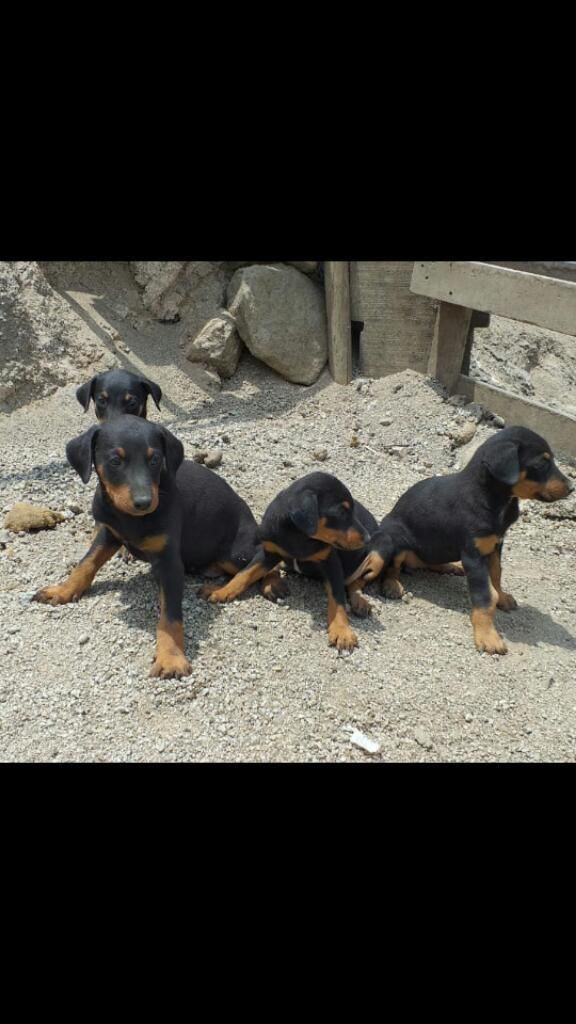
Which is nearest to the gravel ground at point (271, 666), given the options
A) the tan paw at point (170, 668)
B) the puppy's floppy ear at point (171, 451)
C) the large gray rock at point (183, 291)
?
the tan paw at point (170, 668)

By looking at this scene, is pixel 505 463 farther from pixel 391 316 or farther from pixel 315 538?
pixel 391 316

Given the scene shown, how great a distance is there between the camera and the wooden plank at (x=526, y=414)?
8.56 meters

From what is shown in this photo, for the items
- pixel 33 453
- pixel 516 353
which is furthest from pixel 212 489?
pixel 516 353

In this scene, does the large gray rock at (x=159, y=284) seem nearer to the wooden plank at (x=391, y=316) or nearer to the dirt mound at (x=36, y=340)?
the dirt mound at (x=36, y=340)

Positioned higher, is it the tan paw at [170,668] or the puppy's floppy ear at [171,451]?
the puppy's floppy ear at [171,451]

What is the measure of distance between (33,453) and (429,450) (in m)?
4.35

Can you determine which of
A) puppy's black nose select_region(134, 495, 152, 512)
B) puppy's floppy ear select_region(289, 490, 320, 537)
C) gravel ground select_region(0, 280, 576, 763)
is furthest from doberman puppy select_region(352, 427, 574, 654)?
puppy's black nose select_region(134, 495, 152, 512)

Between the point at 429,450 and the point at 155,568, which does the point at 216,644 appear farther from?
the point at 429,450

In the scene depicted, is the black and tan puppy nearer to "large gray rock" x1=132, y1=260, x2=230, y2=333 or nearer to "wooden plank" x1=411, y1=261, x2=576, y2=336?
"large gray rock" x1=132, y1=260, x2=230, y2=333

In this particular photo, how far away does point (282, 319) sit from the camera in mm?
10406

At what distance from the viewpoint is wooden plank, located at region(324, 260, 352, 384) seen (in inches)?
401

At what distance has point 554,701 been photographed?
209 inches

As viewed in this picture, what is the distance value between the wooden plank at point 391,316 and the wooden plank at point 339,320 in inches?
6.8

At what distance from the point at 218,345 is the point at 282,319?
0.92 m
